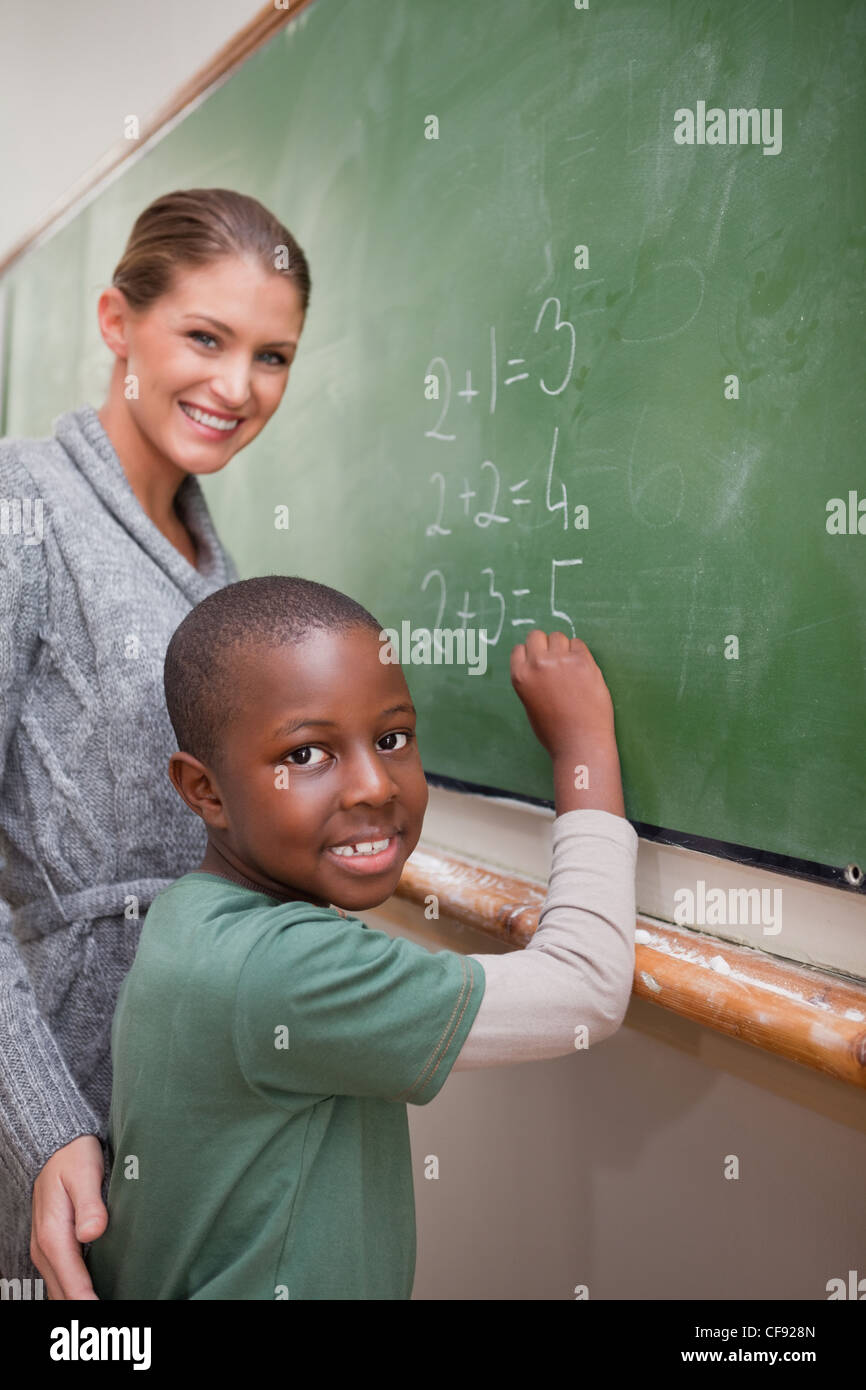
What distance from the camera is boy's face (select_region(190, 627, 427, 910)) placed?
899mm

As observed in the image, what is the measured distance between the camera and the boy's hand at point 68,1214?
36.5 inches

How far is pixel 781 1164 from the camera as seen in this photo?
3.42ft

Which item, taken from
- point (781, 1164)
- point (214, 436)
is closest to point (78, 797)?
point (214, 436)

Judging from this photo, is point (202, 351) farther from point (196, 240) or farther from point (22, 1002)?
point (22, 1002)

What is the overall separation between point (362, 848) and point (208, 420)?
2.23 feet

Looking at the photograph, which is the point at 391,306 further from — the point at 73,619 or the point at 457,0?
the point at 73,619

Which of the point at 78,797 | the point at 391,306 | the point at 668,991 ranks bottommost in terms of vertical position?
the point at 668,991

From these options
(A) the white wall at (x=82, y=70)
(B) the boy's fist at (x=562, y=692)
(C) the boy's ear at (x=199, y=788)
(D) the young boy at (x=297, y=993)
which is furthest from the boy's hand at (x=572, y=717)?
(A) the white wall at (x=82, y=70)

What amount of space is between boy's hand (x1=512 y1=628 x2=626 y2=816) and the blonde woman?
15.8 inches

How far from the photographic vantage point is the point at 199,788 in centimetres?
97

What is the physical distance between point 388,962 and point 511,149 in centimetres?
95

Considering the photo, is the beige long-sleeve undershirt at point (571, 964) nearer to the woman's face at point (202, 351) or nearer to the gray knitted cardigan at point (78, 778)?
the gray knitted cardigan at point (78, 778)

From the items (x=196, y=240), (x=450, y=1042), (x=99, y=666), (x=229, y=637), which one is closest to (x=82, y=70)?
(x=196, y=240)
